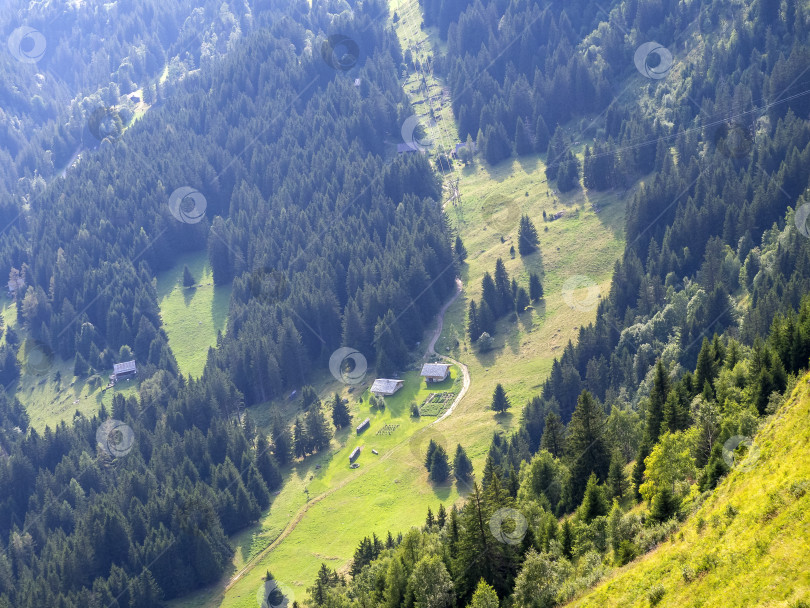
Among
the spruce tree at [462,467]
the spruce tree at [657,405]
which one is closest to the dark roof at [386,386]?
the spruce tree at [462,467]

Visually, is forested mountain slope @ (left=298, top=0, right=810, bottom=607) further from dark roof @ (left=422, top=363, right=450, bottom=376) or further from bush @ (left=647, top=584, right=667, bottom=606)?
dark roof @ (left=422, top=363, right=450, bottom=376)

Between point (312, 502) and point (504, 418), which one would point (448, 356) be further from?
point (312, 502)

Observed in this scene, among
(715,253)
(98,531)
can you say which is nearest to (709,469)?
(715,253)

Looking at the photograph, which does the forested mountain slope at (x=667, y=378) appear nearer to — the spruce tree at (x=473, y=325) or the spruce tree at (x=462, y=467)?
the spruce tree at (x=473, y=325)

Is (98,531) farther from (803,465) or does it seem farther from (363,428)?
(803,465)

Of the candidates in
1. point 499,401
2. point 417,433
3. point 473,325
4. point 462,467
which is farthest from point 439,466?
point 473,325

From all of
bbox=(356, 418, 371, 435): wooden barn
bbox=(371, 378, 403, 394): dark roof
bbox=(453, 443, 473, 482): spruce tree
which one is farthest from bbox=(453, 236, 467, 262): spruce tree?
bbox=(453, 443, 473, 482): spruce tree
